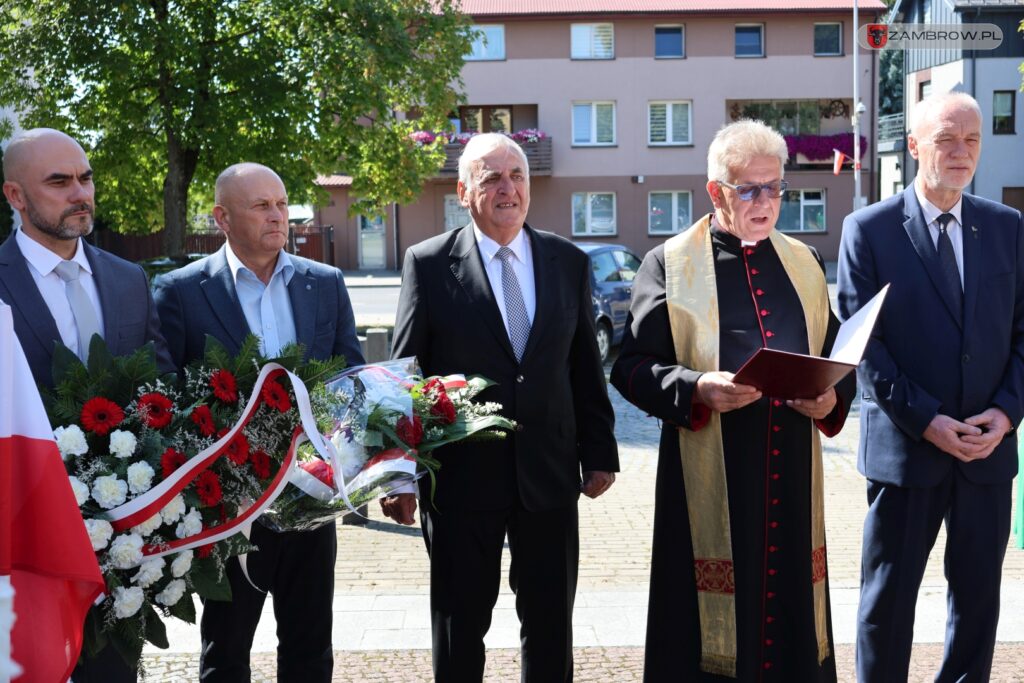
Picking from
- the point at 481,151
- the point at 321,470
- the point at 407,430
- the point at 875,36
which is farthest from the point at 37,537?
the point at 875,36

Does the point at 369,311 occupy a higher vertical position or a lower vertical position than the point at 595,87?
lower

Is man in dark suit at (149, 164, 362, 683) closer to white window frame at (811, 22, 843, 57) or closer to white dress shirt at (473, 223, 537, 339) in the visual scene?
white dress shirt at (473, 223, 537, 339)

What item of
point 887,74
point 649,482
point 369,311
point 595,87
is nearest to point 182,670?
point 649,482

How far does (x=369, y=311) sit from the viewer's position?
85.4 ft

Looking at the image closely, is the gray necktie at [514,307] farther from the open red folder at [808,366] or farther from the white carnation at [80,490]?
the white carnation at [80,490]

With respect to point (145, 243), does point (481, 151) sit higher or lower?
higher

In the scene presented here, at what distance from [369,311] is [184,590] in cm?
2301

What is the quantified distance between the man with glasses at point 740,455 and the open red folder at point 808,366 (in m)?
0.31

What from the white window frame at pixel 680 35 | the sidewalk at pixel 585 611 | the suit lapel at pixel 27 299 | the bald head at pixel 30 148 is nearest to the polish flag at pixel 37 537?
the suit lapel at pixel 27 299

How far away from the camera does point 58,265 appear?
378cm

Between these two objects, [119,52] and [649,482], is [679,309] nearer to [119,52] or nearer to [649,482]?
[649,482]

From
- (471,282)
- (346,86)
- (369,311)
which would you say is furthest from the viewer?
(369,311)

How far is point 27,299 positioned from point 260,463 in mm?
1069

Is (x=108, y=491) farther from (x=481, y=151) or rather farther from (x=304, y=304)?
(x=481, y=151)
